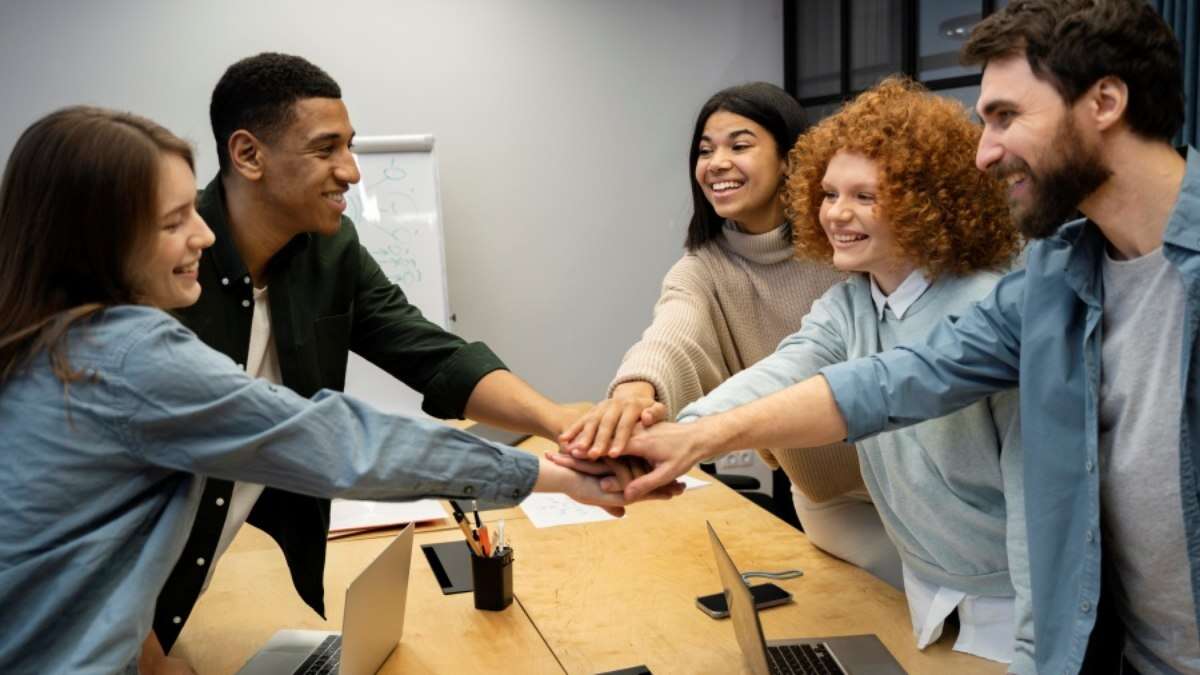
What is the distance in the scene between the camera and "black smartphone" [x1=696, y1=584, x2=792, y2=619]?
71.2 inches

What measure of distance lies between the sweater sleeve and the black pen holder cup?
1.52 feet

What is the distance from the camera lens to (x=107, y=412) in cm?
118

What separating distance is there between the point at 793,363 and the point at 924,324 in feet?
0.90

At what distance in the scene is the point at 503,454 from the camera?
1501mm

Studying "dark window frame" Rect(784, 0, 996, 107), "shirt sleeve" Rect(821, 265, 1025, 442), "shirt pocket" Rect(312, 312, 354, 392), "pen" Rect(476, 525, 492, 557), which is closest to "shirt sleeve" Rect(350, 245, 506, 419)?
"shirt pocket" Rect(312, 312, 354, 392)

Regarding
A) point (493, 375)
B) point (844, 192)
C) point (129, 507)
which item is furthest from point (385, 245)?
point (129, 507)

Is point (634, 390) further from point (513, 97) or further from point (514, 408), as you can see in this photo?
point (513, 97)

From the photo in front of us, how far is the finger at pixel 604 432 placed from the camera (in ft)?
6.04

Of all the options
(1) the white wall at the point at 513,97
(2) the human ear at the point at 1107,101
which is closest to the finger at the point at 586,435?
(2) the human ear at the point at 1107,101

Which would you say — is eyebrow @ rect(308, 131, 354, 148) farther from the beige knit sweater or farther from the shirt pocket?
the beige knit sweater

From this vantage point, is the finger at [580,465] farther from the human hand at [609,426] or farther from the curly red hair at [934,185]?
the curly red hair at [934,185]

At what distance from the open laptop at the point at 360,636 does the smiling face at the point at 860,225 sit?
954 millimetres

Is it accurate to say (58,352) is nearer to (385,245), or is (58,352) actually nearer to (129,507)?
(129,507)

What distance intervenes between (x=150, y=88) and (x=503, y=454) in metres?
4.09
